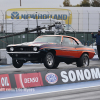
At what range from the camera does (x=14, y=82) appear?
29.3 feet

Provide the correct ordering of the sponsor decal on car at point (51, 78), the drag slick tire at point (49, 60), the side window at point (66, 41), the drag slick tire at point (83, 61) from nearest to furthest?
the sponsor decal on car at point (51, 78) < the drag slick tire at point (49, 60) < the side window at point (66, 41) < the drag slick tire at point (83, 61)

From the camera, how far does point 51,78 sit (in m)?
9.85

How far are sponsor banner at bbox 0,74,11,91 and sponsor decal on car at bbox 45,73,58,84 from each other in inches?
53.8

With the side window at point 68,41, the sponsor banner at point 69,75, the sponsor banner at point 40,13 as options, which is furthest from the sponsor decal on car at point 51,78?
the sponsor banner at point 40,13

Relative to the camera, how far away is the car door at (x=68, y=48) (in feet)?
42.3

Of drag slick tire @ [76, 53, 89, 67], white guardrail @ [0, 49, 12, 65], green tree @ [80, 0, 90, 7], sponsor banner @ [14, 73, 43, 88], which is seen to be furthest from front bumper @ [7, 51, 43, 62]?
green tree @ [80, 0, 90, 7]

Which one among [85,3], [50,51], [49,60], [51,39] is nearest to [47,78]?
[49,60]

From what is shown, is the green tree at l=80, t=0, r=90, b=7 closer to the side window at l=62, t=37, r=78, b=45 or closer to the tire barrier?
the side window at l=62, t=37, r=78, b=45

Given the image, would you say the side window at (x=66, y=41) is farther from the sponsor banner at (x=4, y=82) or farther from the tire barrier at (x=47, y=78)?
the sponsor banner at (x=4, y=82)

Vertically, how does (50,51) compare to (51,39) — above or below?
below

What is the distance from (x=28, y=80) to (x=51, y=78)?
93cm

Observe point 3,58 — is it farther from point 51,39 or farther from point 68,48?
point 68,48

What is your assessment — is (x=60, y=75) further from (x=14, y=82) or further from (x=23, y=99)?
(x=23, y=99)

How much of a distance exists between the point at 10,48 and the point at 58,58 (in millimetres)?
1990
